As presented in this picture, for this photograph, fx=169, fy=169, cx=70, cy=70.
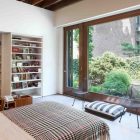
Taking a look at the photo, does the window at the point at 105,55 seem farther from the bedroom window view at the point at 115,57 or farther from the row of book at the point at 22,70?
the row of book at the point at 22,70

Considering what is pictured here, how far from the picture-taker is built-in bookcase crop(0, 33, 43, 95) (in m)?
4.66

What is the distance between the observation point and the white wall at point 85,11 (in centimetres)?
375

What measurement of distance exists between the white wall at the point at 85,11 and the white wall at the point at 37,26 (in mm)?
205

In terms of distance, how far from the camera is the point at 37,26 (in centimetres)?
516

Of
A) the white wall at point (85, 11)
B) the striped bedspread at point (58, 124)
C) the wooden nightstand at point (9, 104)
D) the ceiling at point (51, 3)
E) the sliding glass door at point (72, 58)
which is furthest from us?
the sliding glass door at point (72, 58)

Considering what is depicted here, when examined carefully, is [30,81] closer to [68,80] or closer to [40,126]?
[68,80]

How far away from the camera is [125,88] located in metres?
4.08

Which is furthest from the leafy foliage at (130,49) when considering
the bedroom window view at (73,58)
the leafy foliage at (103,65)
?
the bedroom window view at (73,58)

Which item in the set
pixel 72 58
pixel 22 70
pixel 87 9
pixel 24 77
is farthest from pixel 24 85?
pixel 87 9

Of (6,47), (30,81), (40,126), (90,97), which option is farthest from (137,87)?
(6,47)

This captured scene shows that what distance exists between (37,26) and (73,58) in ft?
4.85

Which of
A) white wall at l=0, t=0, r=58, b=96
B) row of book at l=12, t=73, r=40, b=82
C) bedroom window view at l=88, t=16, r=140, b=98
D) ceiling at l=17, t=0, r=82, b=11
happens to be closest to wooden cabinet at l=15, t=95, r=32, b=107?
row of book at l=12, t=73, r=40, b=82

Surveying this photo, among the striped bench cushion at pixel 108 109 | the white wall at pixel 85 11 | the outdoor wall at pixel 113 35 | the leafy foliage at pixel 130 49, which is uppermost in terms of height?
the white wall at pixel 85 11

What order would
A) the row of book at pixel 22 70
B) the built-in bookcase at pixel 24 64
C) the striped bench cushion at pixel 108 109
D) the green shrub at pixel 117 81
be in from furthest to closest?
the row of book at pixel 22 70, the built-in bookcase at pixel 24 64, the green shrub at pixel 117 81, the striped bench cushion at pixel 108 109
